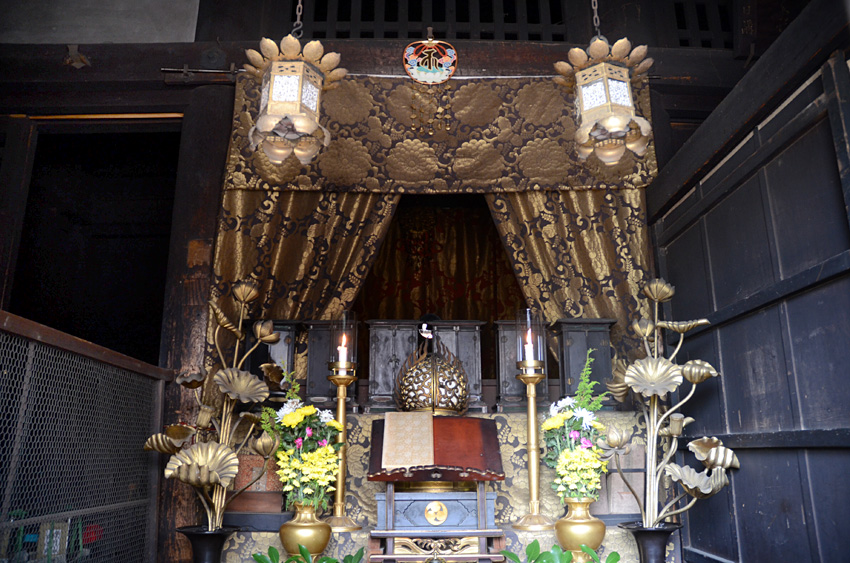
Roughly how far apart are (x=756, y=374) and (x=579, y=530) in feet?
3.44

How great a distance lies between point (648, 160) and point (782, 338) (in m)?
1.86

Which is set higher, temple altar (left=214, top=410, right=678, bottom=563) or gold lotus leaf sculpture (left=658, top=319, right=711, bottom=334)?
gold lotus leaf sculpture (left=658, top=319, right=711, bottom=334)

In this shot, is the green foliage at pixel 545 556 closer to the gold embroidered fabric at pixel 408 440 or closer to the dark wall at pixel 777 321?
the gold embroidered fabric at pixel 408 440

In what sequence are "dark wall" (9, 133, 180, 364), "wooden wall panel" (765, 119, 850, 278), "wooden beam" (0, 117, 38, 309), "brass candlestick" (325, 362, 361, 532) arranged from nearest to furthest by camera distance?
"wooden wall panel" (765, 119, 850, 278) → "brass candlestick" (325, 362, 361, 532) → "wooden beam" (0, 117, 38, 309) → "dark wall" (9, 133, 180, 364)

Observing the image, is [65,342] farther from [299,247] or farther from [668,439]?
[668,439]

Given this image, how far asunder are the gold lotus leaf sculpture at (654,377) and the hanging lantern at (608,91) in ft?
3.28

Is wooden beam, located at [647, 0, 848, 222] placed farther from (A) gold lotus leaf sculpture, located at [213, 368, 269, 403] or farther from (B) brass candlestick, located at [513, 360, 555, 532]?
(A) gold lotus leaf sculpture, located at [213, 368, 269, 403]

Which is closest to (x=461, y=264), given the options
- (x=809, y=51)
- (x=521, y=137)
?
(x=521, y=137)

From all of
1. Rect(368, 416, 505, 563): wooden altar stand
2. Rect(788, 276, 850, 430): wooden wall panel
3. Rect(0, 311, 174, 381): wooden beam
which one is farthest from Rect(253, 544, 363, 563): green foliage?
Rect(788, 276, 850, 430): wooden wall panel

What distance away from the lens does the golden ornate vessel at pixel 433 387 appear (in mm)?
3561

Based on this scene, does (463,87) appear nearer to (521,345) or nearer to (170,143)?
(521,345)

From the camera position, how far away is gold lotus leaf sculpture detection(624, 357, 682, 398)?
10.2ft

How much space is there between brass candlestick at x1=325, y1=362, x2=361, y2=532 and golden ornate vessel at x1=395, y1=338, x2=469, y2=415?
13.8 inches

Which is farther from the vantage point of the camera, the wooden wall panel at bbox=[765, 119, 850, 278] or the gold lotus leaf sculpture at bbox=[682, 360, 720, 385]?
the gold lotus leaf sculpture at bbox=[682, 360, 720, 385]
